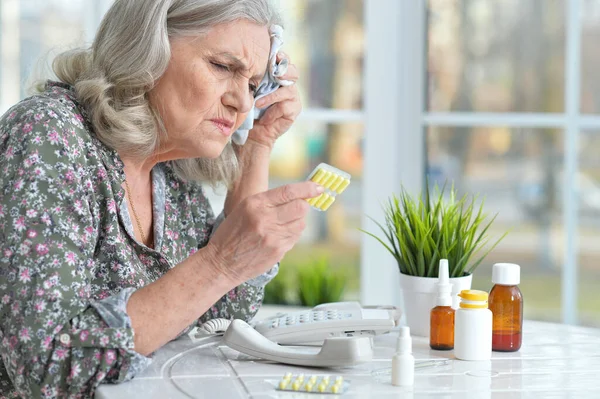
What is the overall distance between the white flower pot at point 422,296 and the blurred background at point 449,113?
562 millimetres

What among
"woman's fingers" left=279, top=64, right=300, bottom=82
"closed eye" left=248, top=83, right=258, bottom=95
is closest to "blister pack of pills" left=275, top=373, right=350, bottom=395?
"closed eye" left=248, top=83, right=258, bottom=95

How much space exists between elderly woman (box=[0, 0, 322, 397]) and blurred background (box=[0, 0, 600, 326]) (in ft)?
1.17

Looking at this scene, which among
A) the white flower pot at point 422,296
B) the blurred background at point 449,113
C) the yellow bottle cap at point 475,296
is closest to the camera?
the yellow bottle cap at point 475,296

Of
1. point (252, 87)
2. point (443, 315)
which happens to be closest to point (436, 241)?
point (443, 315)

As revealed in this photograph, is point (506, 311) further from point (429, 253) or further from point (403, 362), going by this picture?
point (403, 362)

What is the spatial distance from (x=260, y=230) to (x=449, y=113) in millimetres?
2050

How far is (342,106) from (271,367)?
5.89 m

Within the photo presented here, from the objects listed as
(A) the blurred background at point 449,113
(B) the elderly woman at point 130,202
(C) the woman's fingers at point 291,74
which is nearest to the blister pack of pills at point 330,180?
(B) the elderly woman at point 130,202

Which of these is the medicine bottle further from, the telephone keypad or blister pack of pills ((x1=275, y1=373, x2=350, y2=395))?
blister pack of pills ((x1=275, y1=373, x2=350, y2=395))

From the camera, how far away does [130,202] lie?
6.21ft

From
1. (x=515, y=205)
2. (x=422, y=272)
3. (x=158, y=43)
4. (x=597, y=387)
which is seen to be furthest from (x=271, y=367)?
(x=515, y=205)

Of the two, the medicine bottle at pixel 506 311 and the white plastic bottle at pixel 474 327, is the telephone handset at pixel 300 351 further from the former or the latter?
the medicine bottle at pixel 506 311

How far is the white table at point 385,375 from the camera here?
142 cm

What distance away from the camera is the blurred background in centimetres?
343
